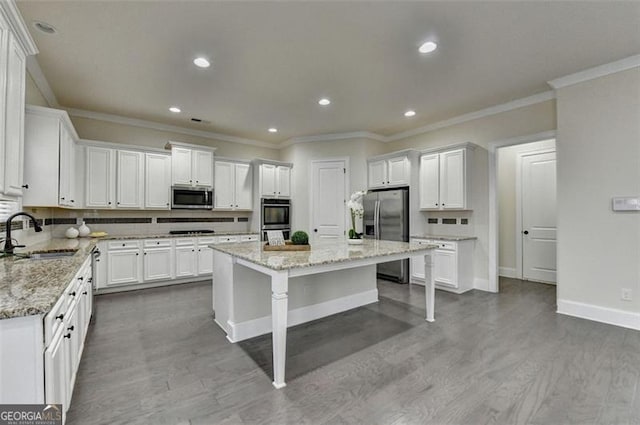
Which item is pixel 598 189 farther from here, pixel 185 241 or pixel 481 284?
pixel 185 241

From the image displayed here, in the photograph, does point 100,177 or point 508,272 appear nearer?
point 100,177

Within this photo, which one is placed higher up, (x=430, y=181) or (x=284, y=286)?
(x=430, y=181)

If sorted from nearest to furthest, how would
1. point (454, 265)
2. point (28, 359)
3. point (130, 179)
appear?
point (28, 359), point (454, 265), point (130, 179)

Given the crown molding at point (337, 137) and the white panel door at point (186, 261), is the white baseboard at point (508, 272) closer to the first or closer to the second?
the crown molding at point (337, 137)

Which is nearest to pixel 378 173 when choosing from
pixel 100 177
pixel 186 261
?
pixel 186 261

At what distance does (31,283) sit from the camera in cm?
146

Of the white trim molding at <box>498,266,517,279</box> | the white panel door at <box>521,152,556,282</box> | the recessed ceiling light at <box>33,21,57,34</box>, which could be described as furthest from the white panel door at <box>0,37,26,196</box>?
the white trim molding at <box>498,266,517,279</box>

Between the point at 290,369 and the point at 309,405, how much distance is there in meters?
0.46

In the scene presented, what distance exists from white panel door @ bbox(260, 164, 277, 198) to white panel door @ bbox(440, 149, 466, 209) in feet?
10.6

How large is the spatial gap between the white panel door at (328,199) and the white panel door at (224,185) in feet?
5.31

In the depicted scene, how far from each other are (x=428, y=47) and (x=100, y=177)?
15.9 ft

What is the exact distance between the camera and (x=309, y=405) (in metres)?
1.85

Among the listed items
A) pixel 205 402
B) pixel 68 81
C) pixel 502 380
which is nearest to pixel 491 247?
pixel 502 380

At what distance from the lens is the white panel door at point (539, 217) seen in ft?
16.6
